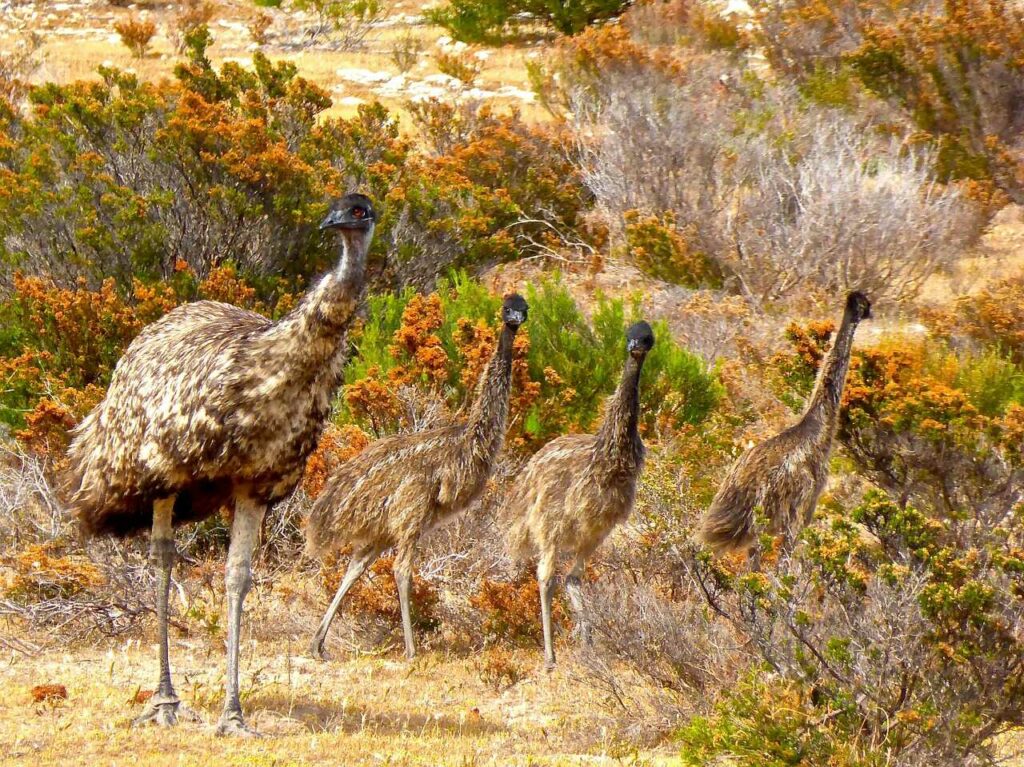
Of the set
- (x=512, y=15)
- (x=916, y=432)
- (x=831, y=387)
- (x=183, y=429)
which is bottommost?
(x=512, y=15)

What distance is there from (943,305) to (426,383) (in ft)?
17.9

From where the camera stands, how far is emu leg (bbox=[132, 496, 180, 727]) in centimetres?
Answer: 606

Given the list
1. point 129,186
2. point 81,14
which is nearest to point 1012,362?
point 129,186

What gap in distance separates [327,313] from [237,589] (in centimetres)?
117

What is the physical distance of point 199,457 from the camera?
577 cm

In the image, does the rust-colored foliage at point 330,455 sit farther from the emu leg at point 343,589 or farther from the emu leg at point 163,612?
the emu leg at point 163,612

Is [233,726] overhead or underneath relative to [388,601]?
overhead

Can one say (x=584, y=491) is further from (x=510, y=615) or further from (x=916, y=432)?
(x=916, y=432)

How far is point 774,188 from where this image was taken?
14.1m

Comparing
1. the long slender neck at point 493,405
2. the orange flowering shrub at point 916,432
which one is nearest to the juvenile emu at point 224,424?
the long slender neck at point 493,405

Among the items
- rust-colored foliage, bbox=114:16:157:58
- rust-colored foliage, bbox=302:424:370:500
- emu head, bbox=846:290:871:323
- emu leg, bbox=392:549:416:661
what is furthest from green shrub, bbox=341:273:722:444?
rust-colored foliage, bbox=114:16:157:58

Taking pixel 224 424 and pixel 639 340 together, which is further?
pixel 639 340

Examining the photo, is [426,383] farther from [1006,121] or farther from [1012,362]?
[1006,121]

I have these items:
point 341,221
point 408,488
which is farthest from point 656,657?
point 341,221
